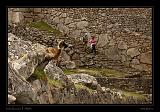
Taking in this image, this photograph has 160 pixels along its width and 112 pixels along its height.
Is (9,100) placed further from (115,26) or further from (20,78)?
(115,26)

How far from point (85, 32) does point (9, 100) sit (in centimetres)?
833

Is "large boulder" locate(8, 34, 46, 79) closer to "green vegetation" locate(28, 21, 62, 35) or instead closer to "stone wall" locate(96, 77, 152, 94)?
"stone wall" locate(96, 77, 152, 94)

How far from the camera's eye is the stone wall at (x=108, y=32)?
46.3 feet

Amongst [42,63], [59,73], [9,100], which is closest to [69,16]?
[59,73]

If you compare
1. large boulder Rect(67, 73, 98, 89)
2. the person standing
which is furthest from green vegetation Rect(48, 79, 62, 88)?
the person standing

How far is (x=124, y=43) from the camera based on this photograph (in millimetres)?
14523

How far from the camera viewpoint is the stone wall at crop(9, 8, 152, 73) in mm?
14125

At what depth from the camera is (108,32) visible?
14680 mm

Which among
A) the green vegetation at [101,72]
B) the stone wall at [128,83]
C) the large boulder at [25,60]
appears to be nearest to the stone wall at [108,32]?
the green vegetation at [101,72]

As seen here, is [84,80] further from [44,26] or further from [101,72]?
[44,26]

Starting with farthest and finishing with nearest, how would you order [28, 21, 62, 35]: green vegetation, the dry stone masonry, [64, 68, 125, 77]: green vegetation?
1. [28, 21, 62, 35]: green vegetation
2. the dry stone masonry
3. [64, 68, 125, 77]: green vegetation

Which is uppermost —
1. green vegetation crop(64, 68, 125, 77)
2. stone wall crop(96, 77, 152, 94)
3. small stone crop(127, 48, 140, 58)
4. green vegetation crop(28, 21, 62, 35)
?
green vegetation crop(28, 21, 62, 35)

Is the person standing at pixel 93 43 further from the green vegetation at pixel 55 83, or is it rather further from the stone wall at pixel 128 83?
the green vegetation at pixel 55 83

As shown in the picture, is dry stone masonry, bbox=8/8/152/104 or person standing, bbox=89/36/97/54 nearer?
dry stone masonry, bbox=8/8/152/104
